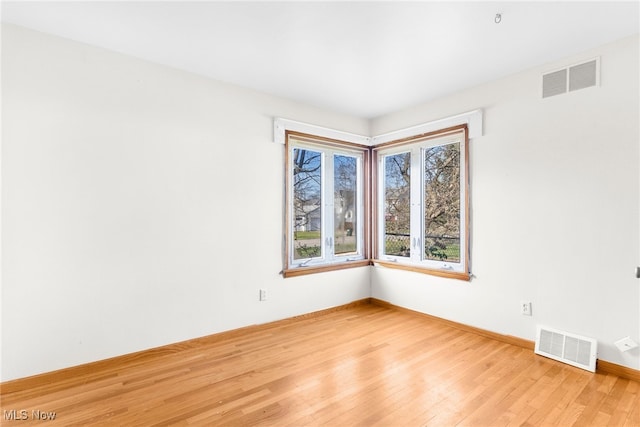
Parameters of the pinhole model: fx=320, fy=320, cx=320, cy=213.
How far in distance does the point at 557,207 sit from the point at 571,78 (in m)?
1.10

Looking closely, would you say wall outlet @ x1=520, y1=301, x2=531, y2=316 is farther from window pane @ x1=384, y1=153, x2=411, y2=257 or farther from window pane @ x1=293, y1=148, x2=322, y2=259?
window pane @ x1=293, y1=148, x2=322, y2=259

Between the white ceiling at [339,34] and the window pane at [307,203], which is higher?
the white ceiling at [339,34]

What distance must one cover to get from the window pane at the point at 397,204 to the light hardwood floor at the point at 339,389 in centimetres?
143

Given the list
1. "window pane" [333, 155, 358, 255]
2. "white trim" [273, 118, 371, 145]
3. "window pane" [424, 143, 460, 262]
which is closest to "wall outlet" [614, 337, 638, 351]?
"window pane" [424, 143, 460, 262]

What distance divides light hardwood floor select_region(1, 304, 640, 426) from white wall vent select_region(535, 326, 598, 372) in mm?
82

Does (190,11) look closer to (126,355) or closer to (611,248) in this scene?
(126,355)

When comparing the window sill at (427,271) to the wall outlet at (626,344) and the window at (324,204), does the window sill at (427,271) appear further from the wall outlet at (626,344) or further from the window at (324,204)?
the wall outlet at (626,344)

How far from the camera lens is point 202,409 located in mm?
2035

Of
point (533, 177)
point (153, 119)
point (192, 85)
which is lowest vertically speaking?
point (533, 177)

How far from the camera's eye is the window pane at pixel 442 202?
3639 mm

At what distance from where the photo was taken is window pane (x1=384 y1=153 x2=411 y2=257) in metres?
4.18

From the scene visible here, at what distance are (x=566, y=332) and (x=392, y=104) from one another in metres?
2.91

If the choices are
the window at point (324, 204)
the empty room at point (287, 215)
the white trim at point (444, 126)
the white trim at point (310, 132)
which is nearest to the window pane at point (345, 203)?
the window at point (324, 204)

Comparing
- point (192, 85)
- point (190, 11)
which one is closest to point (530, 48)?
point (190, 11)
